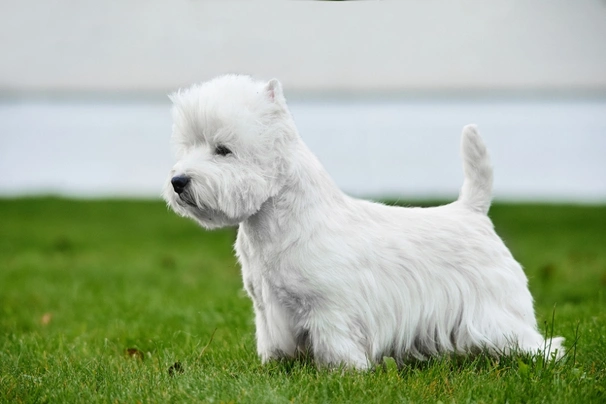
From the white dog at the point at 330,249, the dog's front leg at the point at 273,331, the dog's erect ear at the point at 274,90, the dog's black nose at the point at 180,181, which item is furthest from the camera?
the dog's front leg at the point at 273,331

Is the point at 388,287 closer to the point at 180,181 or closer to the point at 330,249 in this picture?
the point at 330,249

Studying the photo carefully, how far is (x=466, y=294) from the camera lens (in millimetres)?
3912

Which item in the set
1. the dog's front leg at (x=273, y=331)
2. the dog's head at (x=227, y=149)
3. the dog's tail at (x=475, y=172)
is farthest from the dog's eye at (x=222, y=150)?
the dog's tail at (x=475, y=172)

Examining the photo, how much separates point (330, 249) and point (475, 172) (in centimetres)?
105

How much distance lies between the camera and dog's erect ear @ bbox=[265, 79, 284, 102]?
3588 mm

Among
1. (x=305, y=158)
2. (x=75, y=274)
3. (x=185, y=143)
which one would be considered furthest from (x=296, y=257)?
(x=75, y=274)

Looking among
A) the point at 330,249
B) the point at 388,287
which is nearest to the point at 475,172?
the point at 388,287

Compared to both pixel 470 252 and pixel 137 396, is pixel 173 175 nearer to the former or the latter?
pixel 137 396

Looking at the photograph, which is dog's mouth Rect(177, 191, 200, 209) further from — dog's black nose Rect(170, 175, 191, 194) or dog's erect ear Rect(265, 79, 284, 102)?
dog's erect ear Rect(265, 79, 284, 102)

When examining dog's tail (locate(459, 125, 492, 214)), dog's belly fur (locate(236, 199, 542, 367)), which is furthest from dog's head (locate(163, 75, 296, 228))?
dog's tail (locate(459, 125, 492, 214))

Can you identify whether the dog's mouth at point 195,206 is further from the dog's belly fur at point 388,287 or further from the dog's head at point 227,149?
the dog's belly fur at point 388,287

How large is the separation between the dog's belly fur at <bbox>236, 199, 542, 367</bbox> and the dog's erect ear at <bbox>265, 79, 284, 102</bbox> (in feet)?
2.04

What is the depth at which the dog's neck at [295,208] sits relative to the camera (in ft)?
11.9

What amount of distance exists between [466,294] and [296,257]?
37.6 inches
